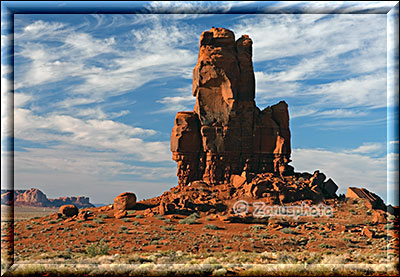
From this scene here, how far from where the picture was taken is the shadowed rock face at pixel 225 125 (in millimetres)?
48384

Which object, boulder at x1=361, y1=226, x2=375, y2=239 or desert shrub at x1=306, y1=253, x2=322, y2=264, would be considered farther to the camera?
boulder at x1=361, y1=226, x2=375, y2=239

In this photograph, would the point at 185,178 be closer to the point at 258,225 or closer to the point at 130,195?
the point at 130,195

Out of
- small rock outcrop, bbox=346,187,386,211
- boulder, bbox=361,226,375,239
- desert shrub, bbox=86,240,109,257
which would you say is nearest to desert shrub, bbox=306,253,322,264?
boulder, bbox=361,226,375,239

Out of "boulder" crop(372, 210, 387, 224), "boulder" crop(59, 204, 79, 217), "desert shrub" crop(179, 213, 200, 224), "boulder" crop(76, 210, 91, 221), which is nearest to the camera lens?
"desert shrub" crop(179, 213, 200, 224)

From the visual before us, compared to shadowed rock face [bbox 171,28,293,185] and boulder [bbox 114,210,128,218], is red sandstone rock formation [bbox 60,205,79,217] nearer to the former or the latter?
boulder [bbox 114,210,128,218]

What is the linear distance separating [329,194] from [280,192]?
6.44 metres

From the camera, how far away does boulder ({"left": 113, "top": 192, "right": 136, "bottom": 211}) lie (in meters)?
44.1

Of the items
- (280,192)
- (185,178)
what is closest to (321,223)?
(280,192)

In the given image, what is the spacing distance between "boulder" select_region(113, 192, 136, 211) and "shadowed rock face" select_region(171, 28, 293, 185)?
641 cm

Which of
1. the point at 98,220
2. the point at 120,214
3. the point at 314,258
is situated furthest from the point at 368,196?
the point at 98,220

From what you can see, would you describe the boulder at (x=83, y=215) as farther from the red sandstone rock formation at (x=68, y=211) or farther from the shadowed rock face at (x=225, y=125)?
the shadowed rock face at (x=225, y=125)

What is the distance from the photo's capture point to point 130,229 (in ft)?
125

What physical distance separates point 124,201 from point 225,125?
13.2 m

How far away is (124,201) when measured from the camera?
44.1 metres
